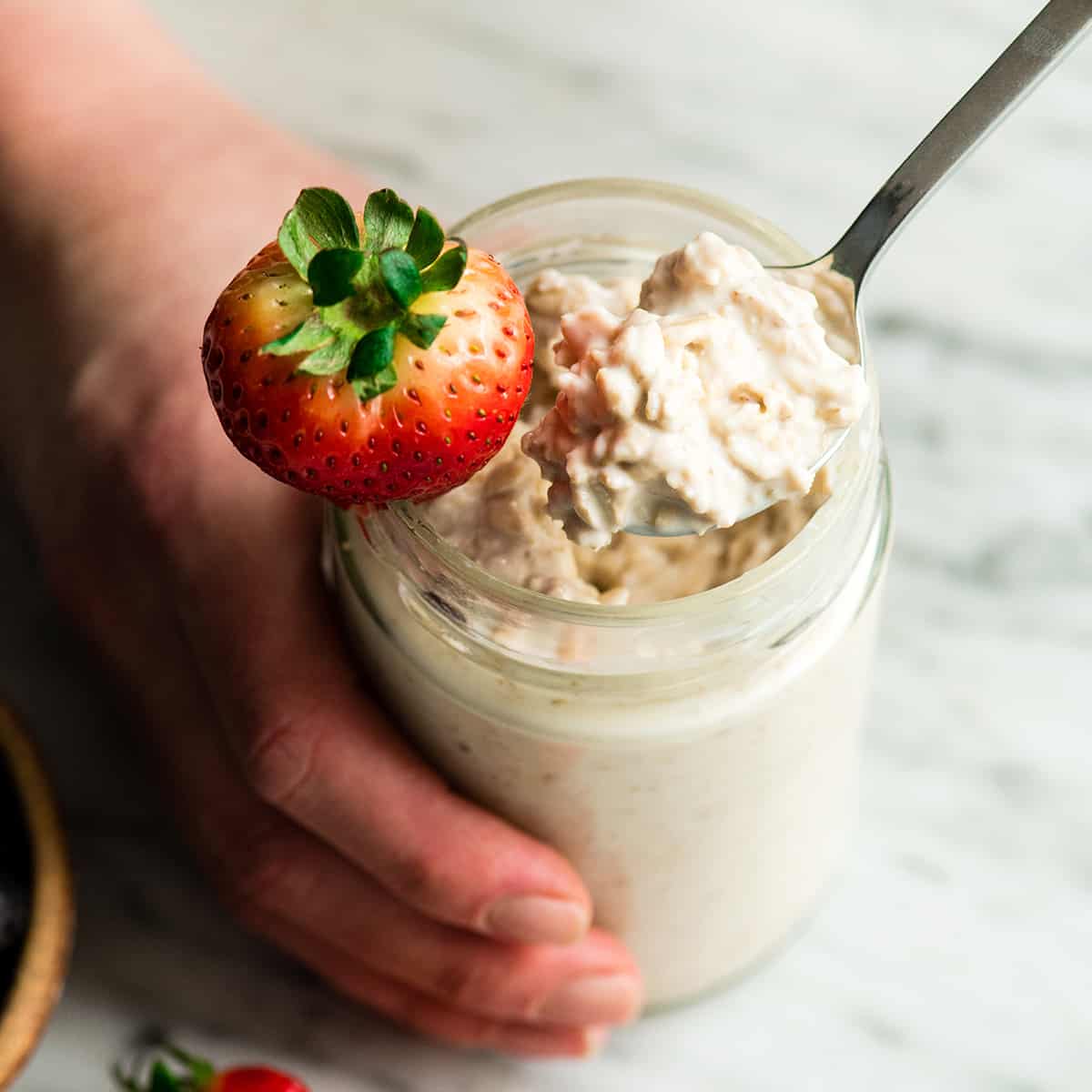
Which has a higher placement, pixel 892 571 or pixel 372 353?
pixel 372 353

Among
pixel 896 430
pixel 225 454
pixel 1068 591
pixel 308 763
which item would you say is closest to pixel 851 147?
pixel 896 430

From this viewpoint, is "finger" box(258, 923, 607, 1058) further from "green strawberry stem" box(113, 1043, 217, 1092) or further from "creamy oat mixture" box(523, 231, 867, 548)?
"creamy oat mixture" box(523, 231, 867, 548)

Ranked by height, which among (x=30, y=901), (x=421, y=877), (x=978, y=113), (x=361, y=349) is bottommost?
(x=30, y=901)

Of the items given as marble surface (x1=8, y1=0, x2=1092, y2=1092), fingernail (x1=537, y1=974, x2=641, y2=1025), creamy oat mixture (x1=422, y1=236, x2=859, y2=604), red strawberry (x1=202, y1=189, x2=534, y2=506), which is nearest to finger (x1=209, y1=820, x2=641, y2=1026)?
fingernail (x1=537, y1=974, x2=641, y2=1025)

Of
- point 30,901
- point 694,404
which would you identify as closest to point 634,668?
Answer: point 694,404

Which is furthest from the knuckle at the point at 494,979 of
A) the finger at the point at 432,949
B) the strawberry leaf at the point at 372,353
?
the strawberry leaf at the point at 372,353

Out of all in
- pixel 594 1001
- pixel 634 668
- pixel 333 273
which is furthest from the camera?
pixel 594 1001

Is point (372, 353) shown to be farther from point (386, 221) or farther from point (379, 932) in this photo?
point (379, 932)

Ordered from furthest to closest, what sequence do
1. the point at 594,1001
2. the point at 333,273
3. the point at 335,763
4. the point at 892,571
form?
1. the point at 892,571
2. the point at 594,1001
3. the point at 335,763
4. the point at 333,273
